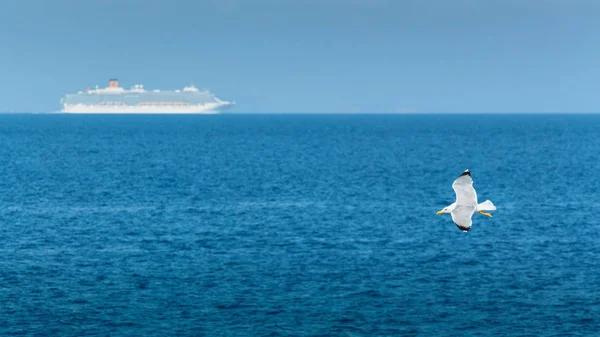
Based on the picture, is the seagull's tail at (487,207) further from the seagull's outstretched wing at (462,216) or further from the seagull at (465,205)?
the seagull's outstretched wing at (462,216)

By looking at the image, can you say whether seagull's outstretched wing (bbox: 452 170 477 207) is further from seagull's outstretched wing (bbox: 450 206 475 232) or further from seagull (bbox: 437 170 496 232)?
seagull's outstretched wing (bbox: 450 206 475 232)

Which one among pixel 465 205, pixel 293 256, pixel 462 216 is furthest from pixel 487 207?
pixel 293 256

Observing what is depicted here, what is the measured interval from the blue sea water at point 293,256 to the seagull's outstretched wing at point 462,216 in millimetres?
15015

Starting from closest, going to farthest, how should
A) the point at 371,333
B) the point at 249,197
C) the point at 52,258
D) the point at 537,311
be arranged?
the point at 371,333 < the point at 537,311 < the point at 52,258 < the point at 249,197

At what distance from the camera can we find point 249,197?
251 feet

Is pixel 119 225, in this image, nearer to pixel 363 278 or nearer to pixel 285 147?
pixel 363 278

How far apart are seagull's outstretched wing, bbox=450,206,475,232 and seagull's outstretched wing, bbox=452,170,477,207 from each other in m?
0.14

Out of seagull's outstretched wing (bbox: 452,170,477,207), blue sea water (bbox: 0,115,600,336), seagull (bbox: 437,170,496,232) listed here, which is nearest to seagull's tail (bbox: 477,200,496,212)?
seagull (bbox: 437,170,496,232)

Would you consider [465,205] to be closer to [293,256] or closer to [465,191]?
[465,191]

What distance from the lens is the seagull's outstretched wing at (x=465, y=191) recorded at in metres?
22.0

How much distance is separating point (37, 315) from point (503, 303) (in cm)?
2136

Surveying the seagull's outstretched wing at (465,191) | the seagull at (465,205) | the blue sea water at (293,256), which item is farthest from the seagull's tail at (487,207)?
the blue sea water at (293,256)

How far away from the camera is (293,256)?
1934 inches

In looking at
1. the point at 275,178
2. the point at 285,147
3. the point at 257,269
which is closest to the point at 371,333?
the point at 257,269
